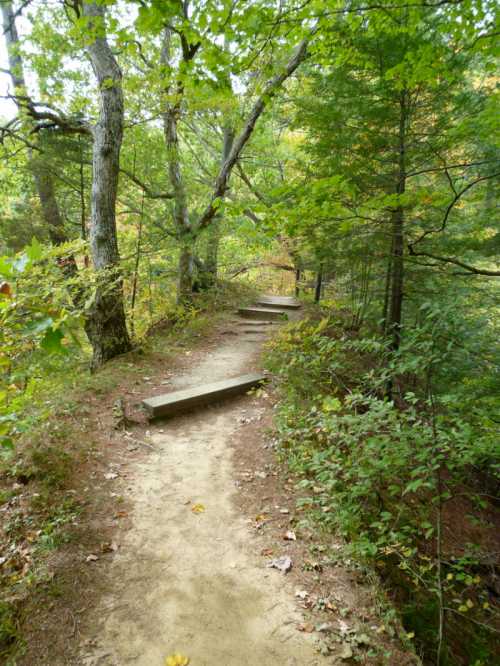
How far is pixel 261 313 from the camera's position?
10844 millimetres

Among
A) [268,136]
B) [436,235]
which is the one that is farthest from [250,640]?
[268,136]

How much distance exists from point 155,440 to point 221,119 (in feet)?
30.1

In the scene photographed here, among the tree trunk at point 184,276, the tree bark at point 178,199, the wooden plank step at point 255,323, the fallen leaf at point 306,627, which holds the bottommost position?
the fallen leaf at point 306,627

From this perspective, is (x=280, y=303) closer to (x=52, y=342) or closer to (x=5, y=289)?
(x=5, y=289)

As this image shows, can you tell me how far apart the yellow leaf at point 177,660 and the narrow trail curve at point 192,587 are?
0.03m

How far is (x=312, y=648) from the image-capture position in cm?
204

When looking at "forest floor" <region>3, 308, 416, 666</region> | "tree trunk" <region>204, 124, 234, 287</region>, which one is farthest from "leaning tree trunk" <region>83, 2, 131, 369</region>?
"tree trunk" <region>204, 124, 234, 287</region>

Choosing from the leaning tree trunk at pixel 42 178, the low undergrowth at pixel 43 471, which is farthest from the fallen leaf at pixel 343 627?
the leaning tree trunk at pixel 42 178

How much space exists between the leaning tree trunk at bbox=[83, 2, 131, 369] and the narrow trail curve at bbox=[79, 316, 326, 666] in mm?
3172

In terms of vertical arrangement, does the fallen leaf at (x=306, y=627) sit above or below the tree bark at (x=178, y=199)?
below

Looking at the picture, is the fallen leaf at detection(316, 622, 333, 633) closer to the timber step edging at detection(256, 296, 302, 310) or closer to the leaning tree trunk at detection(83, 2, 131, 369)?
the leaning tree trunk at detection(83, 2, 131, 369)

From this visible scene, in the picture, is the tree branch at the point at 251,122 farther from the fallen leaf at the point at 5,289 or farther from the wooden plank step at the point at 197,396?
the fallen leaf at the point at 5,289

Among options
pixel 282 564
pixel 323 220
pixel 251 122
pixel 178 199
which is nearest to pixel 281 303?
pixel 178 199

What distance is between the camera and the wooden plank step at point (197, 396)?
4.88 meters
